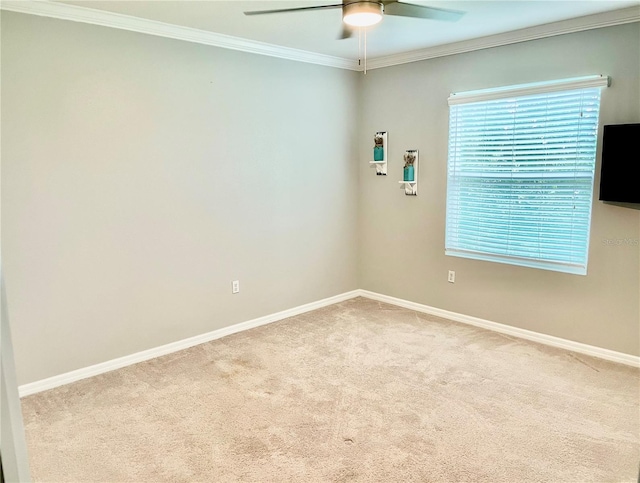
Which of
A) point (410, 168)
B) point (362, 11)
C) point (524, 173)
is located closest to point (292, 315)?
point (410, 168)

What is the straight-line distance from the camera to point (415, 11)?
2.46 meters

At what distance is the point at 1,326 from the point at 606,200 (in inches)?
144

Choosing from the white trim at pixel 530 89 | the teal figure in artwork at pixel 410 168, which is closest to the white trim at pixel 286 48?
the white trim at pixel 530 89

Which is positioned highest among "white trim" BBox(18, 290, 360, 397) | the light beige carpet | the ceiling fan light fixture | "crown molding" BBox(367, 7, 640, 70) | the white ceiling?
the white ceiling

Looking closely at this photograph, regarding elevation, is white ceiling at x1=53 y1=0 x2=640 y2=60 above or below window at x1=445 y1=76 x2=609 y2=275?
above

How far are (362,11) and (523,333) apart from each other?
9.84ft

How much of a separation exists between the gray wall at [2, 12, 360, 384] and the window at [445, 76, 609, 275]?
1.32 m

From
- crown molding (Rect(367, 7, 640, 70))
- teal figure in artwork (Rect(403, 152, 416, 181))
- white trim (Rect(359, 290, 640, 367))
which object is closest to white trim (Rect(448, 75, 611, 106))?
crown molding (Rect(367, 7, 640, 70))

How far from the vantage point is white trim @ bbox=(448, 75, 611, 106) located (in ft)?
11.0

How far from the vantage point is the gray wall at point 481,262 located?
11.0 ft

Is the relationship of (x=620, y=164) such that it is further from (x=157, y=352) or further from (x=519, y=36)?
(x=157, y=352)

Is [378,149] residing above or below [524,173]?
above

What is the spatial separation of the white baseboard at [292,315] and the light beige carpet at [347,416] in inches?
3.5

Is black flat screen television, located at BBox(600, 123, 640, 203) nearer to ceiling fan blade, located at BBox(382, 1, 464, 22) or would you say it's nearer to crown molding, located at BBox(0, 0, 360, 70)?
ceiling fan blade, located at BBox(382, 1, 464, 22)
